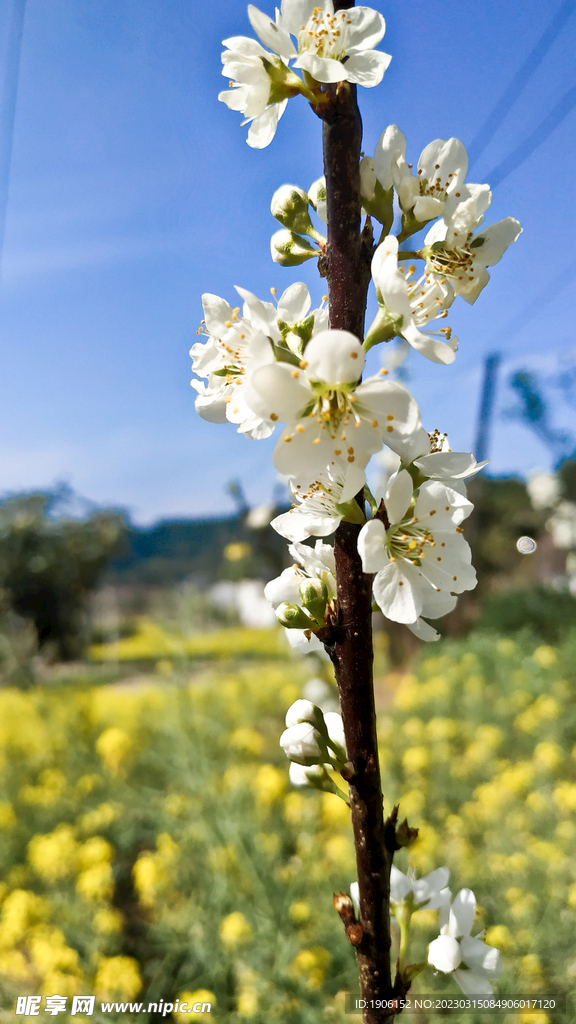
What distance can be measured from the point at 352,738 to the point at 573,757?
2.00 meters

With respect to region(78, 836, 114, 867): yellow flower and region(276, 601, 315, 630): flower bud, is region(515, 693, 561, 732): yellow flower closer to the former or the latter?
region(78, 836, 114, 867): yellow flower

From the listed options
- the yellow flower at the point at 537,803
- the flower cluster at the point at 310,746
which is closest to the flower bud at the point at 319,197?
the flower cluster at the point at 310,746

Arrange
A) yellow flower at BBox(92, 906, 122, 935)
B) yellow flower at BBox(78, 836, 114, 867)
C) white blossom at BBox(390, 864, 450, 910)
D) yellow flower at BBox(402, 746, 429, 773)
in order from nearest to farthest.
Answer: white blossom at BBox(390, 864, 450, 910) → yellow flower at BBox(92, 906, 122, 935) → yellow flower at BBox(78, 836, 114, 867) → yellow flower at BBox(402, 746, 429, 773)

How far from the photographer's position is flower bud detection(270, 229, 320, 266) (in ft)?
1.69

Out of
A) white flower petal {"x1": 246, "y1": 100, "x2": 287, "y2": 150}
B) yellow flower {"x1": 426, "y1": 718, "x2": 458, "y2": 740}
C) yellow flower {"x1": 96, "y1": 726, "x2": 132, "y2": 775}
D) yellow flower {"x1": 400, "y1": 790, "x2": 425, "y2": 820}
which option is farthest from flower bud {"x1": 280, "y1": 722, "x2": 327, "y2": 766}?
yellow flower {"x1": 426, "y1": 718, "x2": 458, "y2": 740}

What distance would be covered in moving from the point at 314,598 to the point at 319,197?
1.06 feet

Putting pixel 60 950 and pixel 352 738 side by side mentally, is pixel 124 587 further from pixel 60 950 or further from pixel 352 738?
pixel 352 738

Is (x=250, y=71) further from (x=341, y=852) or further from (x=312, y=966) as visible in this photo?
(x=341, y=852)

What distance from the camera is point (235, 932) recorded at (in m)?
1.29

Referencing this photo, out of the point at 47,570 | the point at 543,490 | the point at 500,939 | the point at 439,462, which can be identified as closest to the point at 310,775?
the point at 439,462

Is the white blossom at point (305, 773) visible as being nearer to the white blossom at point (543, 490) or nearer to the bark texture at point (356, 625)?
the bark texture at point (356, 625)

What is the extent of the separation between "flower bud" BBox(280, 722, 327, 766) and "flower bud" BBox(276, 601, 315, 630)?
93 mm

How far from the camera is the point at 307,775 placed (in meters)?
0.53

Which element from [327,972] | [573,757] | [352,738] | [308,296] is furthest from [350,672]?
[573,757]
